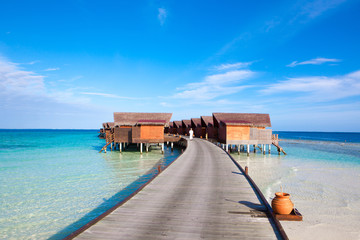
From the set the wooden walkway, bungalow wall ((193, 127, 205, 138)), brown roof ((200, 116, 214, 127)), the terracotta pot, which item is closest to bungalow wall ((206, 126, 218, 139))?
brown roof ((200, 116, 214, 127))

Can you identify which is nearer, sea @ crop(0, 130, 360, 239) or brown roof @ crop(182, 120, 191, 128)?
sea @ crop(0, 130, 360, 239)

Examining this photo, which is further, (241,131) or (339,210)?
(241,131)

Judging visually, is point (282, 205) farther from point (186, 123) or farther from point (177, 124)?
point (177, 124)

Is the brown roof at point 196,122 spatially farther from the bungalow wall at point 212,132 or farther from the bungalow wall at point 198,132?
the bungalow wall at point 212,132

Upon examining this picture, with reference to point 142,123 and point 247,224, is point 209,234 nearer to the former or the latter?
point 247,224

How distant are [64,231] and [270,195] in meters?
11.5

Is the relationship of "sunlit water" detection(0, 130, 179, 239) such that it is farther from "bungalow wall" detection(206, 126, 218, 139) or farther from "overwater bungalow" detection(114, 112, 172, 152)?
"bungalow wall" detection(206, 126, 218, 139)

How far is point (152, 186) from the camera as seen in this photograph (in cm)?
1003

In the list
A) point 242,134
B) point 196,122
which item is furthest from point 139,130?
point 196,122

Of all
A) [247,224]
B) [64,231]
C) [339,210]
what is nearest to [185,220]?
[247,224]

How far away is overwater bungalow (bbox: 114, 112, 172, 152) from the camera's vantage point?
32188mm

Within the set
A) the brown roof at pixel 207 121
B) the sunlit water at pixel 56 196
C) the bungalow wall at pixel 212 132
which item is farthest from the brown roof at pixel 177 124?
the sunlit water at pixel 56 196

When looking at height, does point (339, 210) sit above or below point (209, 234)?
below

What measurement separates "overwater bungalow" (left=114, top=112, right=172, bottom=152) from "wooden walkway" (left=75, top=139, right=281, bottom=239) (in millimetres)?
21616
